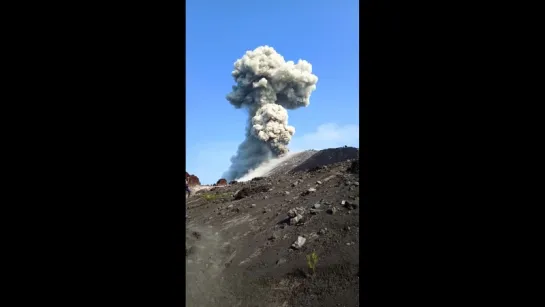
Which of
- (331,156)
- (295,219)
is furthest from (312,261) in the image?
(331,156)

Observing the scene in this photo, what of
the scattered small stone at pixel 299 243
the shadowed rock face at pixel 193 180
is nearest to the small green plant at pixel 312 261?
the scattered small stone at pixel 299 243

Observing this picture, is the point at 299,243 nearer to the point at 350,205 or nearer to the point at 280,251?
the point at 280,251

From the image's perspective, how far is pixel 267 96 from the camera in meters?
42.4

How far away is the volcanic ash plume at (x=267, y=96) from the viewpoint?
1656 inches

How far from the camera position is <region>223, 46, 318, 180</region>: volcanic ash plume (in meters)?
42.1

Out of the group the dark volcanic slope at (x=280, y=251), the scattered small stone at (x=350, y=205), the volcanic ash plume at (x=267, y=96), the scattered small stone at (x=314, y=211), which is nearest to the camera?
the dark volcanic slope at (x=280, y=251)

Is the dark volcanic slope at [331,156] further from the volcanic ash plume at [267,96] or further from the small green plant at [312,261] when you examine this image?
the small green plant at [312,261]

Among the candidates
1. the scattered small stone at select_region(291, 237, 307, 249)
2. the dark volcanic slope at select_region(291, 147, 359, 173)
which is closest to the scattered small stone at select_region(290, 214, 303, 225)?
the scattered small stone at select_region(291, 237, 307, 249)

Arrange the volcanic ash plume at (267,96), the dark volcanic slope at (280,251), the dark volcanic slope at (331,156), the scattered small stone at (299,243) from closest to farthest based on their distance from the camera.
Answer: the dark volcanic slope at (280,251), the scattered small stone at (299,243), the dark volcanic slope at (331,156), the volcanic ash plume at (267,96)

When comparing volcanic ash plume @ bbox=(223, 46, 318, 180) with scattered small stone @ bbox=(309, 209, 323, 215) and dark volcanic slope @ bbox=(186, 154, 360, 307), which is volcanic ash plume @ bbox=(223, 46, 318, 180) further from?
scattered small stone @ bbox=(309, 209, 323, 215)
